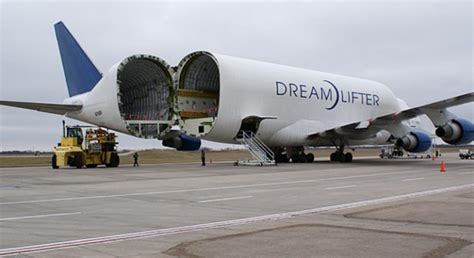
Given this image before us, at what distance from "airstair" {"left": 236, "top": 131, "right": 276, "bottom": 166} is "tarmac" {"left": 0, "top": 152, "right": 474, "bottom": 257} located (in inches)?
536

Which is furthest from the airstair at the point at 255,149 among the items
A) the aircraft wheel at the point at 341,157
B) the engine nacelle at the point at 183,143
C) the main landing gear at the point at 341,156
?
the main landing gear at the point at 341,156

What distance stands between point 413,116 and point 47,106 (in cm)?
1967

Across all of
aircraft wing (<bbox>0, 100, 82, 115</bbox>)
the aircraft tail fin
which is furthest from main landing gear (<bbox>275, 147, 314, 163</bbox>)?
aircraft wing (<bbox>0, 100, 82, 115</bbox>)

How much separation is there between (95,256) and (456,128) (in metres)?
26.2

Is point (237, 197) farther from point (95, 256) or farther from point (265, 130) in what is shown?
point (265, 130)

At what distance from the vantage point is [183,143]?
33031 millimetres

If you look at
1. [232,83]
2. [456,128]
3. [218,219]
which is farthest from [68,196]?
[456,128]

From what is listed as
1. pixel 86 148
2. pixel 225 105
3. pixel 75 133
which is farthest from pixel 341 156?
pixel 75 133

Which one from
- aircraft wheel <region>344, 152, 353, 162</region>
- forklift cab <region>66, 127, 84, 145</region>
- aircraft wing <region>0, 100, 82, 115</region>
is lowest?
aircraft wheel <region>344, 152, 353, 162</region>

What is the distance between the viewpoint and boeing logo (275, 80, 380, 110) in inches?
1240

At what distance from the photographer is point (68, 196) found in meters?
12.8

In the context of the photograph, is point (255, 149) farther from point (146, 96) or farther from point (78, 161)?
point (78, 161)

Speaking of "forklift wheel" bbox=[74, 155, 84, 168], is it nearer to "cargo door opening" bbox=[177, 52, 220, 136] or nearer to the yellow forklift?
the yellow forklift

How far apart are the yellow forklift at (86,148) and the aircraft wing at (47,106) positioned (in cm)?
112
